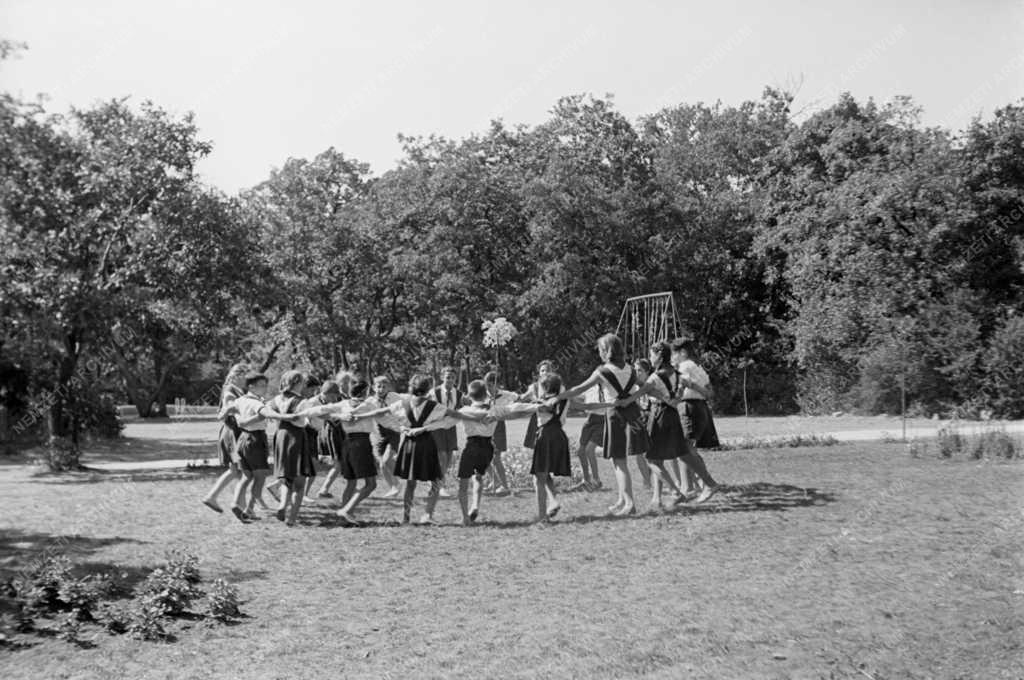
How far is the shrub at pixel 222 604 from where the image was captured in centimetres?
743

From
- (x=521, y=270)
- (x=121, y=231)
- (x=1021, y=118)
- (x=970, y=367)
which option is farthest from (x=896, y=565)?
(x=521, y=270)

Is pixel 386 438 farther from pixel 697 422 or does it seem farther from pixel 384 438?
pixel 697 422

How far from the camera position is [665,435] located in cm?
1183

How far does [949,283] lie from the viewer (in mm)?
32906

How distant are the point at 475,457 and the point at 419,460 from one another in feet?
2.01

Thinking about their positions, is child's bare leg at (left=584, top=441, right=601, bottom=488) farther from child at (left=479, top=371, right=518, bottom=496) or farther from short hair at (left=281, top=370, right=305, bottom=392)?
short hair at (left=281, top=370, right=305, bottom=392)

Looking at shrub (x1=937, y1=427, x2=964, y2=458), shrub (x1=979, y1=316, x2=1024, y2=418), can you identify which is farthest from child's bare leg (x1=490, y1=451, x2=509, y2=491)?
shrub (x1=979, y1=316, x2=1024, y2=418)

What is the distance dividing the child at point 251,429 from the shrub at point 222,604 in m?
4.05

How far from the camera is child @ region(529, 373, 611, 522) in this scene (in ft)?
38.1

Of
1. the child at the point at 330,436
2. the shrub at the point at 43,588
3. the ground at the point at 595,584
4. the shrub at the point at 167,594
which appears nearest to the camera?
the ground at the point at 595,584

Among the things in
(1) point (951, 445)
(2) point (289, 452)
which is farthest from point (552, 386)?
(1) point (951, 445)

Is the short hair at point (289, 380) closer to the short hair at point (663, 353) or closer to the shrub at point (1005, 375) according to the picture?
the short hair at point (663, 353)

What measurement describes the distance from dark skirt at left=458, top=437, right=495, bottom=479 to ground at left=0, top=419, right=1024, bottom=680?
638 millimetres

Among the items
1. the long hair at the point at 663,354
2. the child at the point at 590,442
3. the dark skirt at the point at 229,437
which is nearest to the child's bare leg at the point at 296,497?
the dark skirt at the point at 229,437
